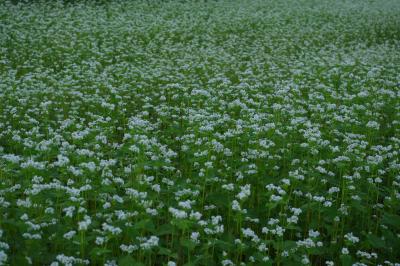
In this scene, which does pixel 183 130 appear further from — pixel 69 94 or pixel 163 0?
pixel 163 0

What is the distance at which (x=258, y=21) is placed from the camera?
21.3 m

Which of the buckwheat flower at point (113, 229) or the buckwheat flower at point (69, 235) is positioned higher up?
the buckwheat flower at point (113, 229)

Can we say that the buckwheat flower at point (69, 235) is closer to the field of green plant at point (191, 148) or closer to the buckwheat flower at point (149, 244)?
the field of green plant at point (191, 148)

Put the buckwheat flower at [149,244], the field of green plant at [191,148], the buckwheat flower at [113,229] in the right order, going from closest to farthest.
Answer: the buckwheat flower at [149,244] → the buckwheat flower at [113,229] → the field of green plant at [191,148]

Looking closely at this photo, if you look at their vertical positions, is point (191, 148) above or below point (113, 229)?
below

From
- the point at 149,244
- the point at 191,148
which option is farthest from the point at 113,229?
the point at 191,148

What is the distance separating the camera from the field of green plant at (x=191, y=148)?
195 inches

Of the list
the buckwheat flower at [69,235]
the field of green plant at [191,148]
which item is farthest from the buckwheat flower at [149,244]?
the buckwheat flower at [69,235]

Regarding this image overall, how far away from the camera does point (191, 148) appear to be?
23.3 ft

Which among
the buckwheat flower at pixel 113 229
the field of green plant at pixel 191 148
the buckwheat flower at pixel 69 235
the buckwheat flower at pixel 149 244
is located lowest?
the field of green plant at pixel 191 148

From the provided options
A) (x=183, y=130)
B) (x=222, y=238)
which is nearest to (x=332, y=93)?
(x=183, y=130)

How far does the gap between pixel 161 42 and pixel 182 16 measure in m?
5.39

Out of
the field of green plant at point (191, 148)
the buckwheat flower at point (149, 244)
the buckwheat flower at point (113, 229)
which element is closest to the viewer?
the buckwheat flower at point (149, 244)

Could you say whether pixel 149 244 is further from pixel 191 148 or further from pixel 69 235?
pixel 191 148
